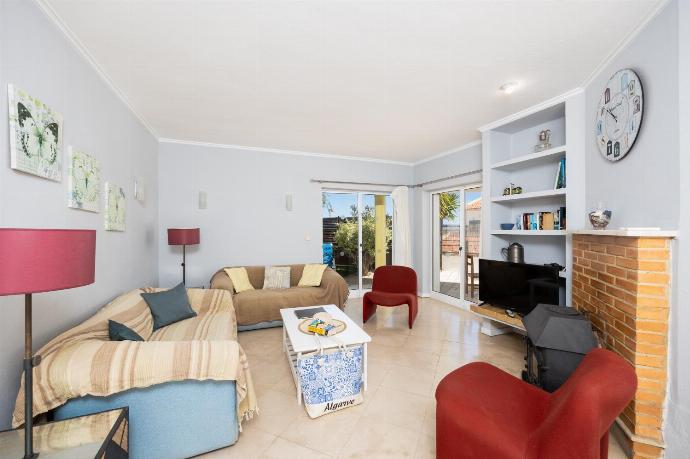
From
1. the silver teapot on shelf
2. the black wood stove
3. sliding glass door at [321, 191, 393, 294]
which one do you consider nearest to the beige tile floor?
the black wood stove

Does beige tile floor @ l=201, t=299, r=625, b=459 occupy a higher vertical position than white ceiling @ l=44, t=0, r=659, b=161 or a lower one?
lower

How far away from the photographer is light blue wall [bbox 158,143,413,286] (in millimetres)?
4207

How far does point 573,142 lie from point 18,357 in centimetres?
441

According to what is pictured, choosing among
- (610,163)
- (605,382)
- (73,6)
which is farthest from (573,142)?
(73,6)

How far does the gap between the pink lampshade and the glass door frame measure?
4.58 meters

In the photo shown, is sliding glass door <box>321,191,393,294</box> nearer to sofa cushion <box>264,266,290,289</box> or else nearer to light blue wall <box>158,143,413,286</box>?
light blue wall <box>158,143,413,286</box>

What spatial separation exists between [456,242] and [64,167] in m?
4.92

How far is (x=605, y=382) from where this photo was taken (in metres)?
1.12

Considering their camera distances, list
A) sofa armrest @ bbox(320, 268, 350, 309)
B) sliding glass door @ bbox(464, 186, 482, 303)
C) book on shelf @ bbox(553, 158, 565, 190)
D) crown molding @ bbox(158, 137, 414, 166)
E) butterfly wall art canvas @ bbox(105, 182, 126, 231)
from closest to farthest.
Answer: butterfly wall art canvas @ bbox(105, 182, 126, 231) → book on shelf @ bbox(553, 158, 565, 190) → sofa armrest @ bbox(320, 268, 350, 309) → crown molding @ bbox(158, 137, 414, 166) → sliding glass door @ bbox(464, 186, 482, 303)

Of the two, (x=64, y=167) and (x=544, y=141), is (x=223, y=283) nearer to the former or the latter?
(x=64, y=167)

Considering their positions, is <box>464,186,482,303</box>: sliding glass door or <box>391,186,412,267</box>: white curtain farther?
<box>391,186,412,267</box>: white curtain

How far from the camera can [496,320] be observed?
10.7ft

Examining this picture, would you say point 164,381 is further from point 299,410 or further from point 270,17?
point 270,17

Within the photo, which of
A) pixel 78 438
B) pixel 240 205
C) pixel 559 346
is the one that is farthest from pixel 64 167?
pixel 559 346
